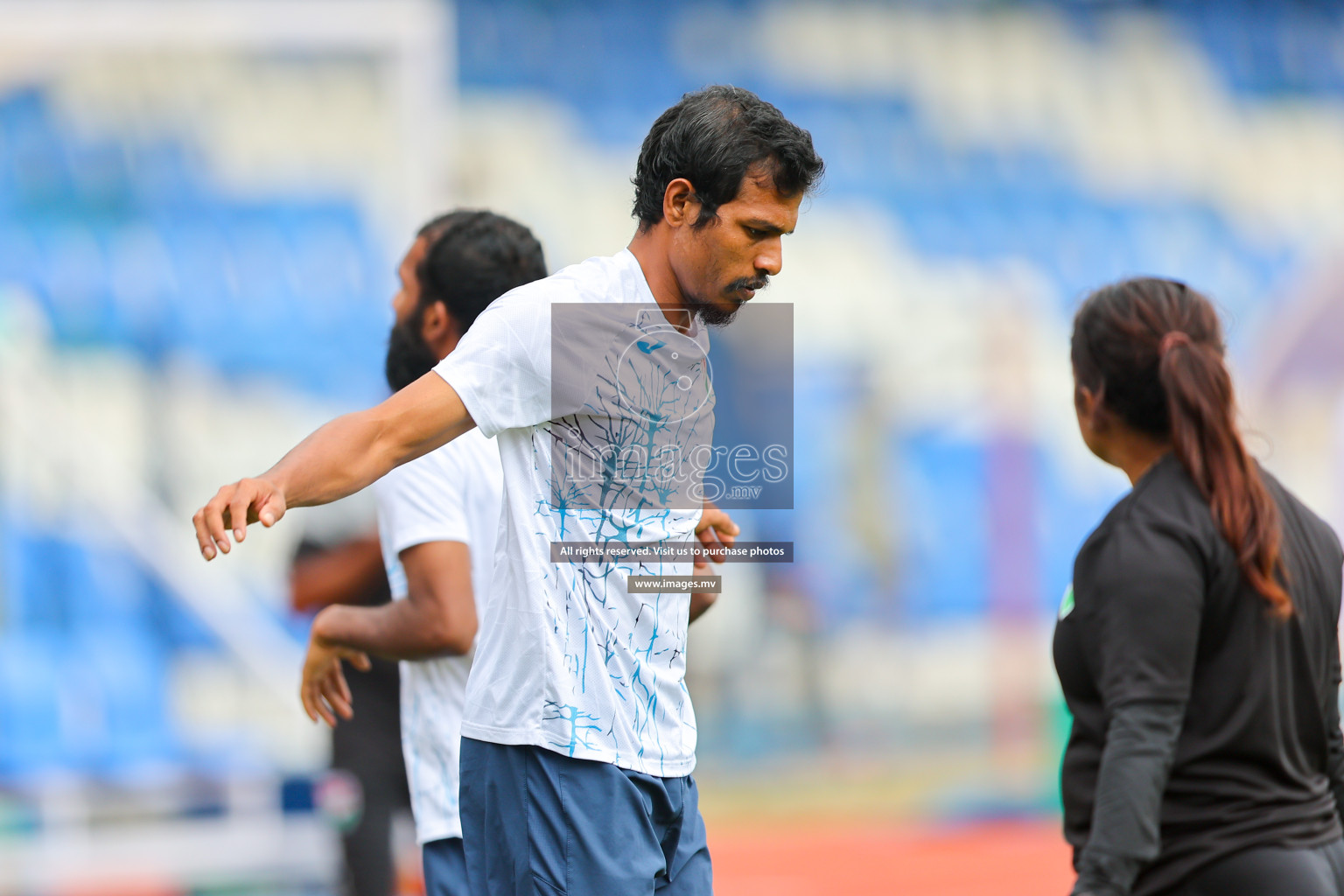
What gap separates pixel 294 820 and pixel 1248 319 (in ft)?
23.7

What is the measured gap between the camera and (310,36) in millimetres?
7824

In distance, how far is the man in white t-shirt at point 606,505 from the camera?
181 centimetres

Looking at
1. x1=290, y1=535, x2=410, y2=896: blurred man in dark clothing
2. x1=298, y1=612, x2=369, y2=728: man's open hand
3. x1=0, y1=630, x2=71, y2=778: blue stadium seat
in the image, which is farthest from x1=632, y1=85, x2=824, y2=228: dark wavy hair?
x1=0, y1=630, x2=71, y2=778: blue stadium seat

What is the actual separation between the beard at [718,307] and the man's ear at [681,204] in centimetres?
10

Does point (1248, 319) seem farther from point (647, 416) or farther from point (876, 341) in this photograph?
point (647, 416)

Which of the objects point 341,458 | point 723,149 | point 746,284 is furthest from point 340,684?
point 723,149

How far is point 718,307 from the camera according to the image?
6.36 ft

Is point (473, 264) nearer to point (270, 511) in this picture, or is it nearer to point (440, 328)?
point (440, 328)

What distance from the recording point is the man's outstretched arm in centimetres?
151

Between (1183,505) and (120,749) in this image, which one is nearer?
(1183,505)

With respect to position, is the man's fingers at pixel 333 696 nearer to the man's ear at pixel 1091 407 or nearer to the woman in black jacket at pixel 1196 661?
the woman in black jacket at pixel 1196 661

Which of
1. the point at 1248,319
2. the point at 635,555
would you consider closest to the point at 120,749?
the point at 635,555

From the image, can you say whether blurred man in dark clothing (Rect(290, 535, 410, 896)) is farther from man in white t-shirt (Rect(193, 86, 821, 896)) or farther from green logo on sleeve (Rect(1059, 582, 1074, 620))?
green logo on sleeve (Rect(1059, 582, 1074, 620))

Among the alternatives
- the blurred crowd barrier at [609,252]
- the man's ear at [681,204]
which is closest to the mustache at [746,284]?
the man's ear at [681,204]
